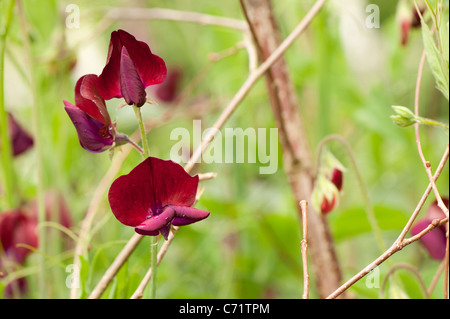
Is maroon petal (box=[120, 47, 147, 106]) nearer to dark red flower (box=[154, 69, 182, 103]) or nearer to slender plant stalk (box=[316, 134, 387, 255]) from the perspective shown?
slender plant stalk (box=[316, 134, 387, 255])

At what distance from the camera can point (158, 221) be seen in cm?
30

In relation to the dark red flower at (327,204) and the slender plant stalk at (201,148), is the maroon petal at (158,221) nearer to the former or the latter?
the slender plant stalk at (201,148)

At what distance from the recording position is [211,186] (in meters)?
Answer: 1.05

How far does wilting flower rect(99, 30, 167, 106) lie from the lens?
31 cm

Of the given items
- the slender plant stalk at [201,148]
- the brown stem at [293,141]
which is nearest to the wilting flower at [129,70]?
the slender plant stalk at [201,148]

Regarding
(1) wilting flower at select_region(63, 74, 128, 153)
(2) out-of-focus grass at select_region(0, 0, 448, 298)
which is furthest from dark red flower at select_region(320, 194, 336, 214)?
(1) wilting flower at select_region(63, 74, 128, 153)

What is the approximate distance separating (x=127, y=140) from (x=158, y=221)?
2.1 inches

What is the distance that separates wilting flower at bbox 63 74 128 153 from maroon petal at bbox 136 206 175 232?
50 millimetres

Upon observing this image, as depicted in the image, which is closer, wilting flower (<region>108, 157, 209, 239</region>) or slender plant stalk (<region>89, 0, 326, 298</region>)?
wilting flower (<region>108, 157, 209, 239</region>)

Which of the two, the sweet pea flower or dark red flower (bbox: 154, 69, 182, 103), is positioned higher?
dark red flower (bbox: 154, 69, 182, 103)

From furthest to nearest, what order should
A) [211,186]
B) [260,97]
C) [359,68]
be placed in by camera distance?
1. [359,68]
2. [211,186]
3. [260,97]
